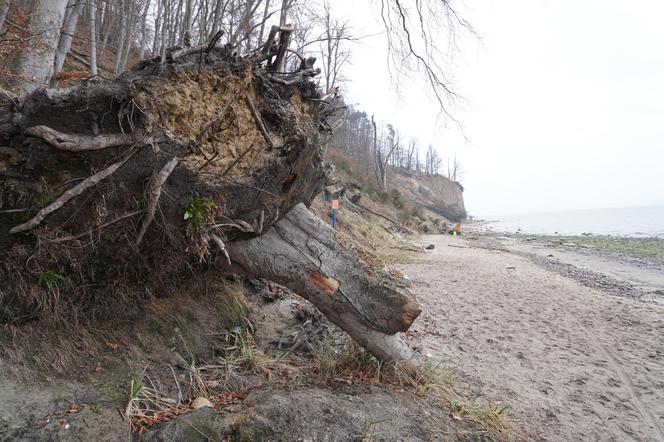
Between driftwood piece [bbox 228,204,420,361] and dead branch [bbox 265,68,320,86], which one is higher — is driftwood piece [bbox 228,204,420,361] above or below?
below

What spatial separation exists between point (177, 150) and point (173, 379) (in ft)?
5.71

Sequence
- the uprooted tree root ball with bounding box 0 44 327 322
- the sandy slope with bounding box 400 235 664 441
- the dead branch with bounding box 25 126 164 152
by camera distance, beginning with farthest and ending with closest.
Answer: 1. the sandy slope with bounding box 400 235 664 441
2. the uprooted tree root ball with bounding box 0 44 327 322
3. the dead branch with bounding box 25 126 164 152

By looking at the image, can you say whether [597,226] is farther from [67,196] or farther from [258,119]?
[67,196]

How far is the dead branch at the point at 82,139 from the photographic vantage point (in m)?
2.28

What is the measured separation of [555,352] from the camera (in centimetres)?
520

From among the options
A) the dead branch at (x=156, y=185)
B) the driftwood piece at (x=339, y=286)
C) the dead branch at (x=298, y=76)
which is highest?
the dead branch at (x=298, y=76)

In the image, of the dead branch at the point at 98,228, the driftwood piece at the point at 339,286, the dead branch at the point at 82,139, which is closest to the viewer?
the dead branch at the point at 82,139

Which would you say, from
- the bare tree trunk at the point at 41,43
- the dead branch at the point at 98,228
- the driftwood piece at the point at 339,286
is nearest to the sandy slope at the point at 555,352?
the driftwood piece at the point at 339,286

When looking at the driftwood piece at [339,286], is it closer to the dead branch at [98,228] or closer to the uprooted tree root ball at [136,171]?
the uprooted tree root ball at [136,171]

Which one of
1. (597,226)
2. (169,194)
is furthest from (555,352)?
(597,226)

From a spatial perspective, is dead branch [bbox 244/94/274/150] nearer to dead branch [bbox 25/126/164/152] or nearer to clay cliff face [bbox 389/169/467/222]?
dead branch [bbox 25/126/164/152]

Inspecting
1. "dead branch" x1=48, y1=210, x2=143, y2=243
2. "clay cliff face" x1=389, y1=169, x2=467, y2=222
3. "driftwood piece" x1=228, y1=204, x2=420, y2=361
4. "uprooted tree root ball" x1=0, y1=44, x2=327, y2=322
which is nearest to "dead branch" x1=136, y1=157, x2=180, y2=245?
"uprooted tree root ball" x1=0, y1=44, x2=327, y2=322

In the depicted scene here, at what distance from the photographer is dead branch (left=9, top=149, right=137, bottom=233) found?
7.79ft

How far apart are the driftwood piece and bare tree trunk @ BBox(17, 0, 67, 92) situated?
4.07 meters
